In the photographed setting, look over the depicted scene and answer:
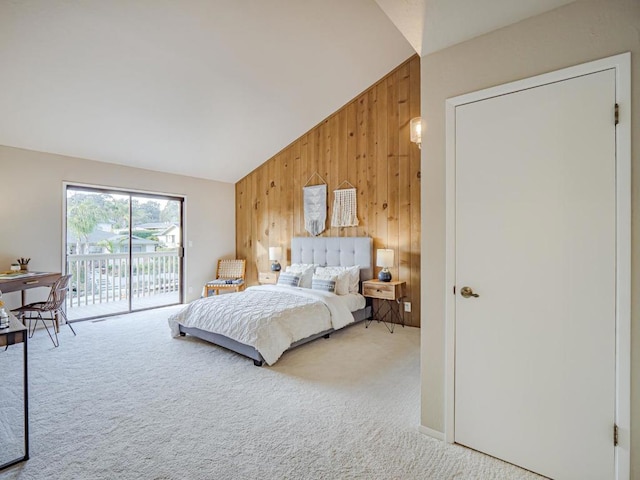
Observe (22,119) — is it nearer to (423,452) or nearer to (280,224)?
(280,224)

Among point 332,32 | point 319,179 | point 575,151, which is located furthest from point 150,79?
point 575,151

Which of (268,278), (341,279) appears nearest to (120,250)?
(268,278)

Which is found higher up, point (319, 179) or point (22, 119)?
point (22, 119)

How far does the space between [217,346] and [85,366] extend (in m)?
1.26

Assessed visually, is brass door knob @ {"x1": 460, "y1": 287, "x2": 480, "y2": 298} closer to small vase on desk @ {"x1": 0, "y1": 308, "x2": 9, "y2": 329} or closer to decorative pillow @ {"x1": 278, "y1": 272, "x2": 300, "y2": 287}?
small vase on desk @ {"x1": 0, "y1": 308, "x2": 9, "y2": 329}

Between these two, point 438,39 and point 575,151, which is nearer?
point 575,151

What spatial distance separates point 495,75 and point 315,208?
13.3ft

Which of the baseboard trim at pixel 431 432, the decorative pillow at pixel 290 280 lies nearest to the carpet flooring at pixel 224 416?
the baseboard trim at pixel 431 432

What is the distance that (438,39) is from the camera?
6.69 ft

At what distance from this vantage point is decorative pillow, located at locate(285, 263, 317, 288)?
5.20 m

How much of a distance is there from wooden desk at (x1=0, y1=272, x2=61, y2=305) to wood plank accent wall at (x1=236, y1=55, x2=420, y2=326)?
3396mm

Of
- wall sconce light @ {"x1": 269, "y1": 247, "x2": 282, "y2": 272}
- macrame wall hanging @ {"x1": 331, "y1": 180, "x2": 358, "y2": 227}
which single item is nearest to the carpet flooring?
macrame wall hanging @ {"x1": 331, "y1": 180, "x2": 358, "y2": 227}

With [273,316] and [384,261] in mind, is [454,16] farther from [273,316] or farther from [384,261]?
[384,261]

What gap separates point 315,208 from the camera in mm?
5789
